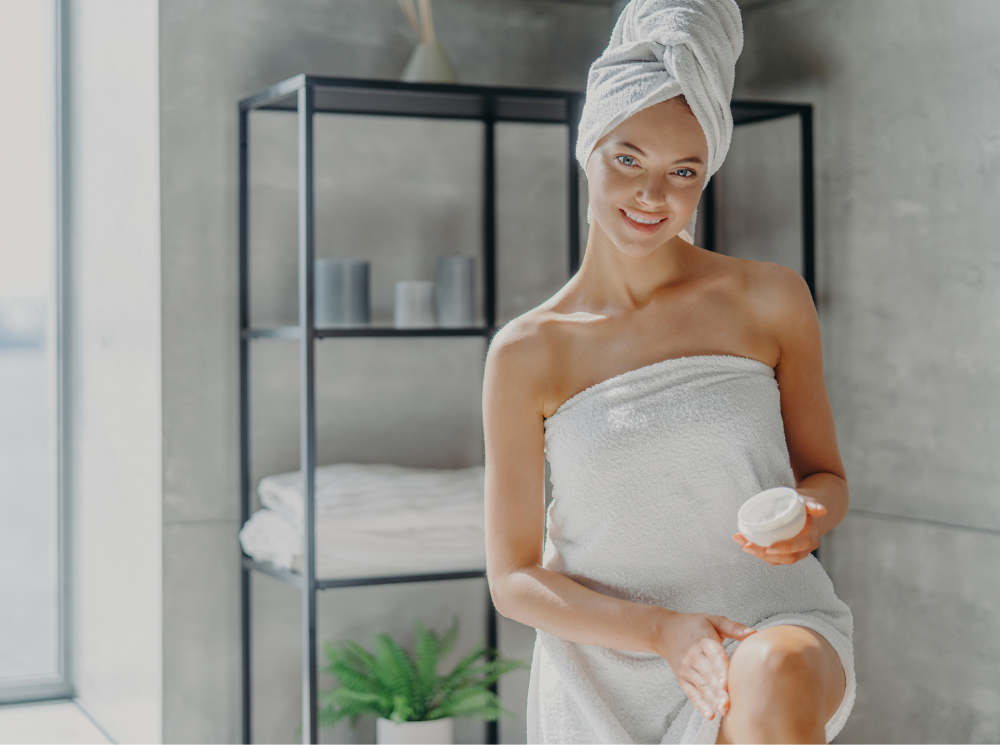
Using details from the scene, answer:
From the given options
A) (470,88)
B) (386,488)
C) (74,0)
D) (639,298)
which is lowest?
(386,488)

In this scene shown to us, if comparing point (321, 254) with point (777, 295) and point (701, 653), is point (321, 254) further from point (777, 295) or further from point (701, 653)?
point (701, 653)

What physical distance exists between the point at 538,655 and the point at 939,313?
1041mm

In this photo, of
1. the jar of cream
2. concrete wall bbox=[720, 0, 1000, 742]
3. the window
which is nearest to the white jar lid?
the jar of cream

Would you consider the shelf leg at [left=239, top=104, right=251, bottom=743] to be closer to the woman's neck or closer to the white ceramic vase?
the white ceramic vase

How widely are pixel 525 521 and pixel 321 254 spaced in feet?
3.95

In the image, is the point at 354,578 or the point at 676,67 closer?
the point at 676,67

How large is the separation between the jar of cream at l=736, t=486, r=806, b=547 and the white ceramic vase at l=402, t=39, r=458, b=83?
1.35 m

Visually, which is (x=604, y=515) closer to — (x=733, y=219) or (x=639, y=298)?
(x=639, y=298)

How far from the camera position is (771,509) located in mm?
911

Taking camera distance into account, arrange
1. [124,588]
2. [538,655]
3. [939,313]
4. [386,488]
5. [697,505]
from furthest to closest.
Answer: [124,588]
[386,488]
[939,313]
[538,655]
[697,505]

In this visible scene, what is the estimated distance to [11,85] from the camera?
7.84 feet

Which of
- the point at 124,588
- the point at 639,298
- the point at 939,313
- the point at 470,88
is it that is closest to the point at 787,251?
the point at 939,313

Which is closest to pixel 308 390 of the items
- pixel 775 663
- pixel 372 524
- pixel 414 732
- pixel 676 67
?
pixel 372 524

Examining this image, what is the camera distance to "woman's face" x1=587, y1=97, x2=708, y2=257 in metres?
1.01
